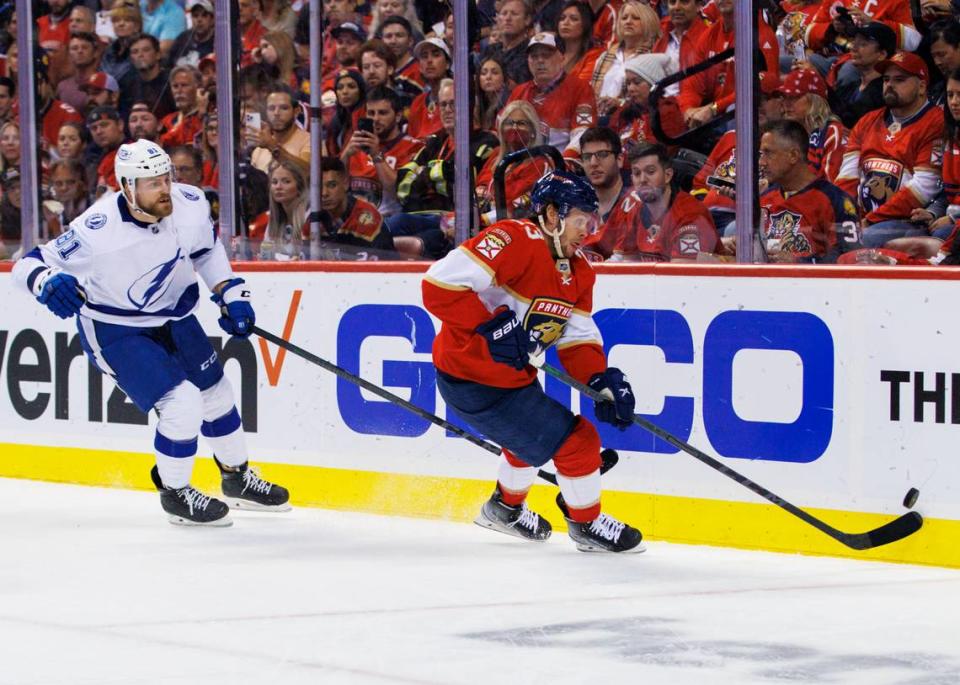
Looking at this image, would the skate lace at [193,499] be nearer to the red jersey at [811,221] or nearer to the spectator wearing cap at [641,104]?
the spectator wearing cap at [641,104]

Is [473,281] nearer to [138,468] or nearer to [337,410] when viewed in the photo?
[337,410]

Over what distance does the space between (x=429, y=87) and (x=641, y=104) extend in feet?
3.04

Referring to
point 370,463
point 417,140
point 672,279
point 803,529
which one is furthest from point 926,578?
point 417,140

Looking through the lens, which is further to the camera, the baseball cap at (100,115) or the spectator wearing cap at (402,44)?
the baseball cap at (100,115)

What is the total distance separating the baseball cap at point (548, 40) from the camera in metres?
6.22

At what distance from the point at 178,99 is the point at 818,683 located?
468 cm

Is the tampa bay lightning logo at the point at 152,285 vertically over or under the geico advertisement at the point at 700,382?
over

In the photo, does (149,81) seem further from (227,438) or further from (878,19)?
(878,19)

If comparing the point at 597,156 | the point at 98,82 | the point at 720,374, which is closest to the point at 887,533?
the point at 720,374

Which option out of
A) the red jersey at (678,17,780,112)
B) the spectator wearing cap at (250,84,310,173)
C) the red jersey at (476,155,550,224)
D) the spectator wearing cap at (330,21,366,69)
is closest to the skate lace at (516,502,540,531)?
the red jersey at (476,155,550,224)

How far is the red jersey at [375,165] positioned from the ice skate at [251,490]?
1.22 meters

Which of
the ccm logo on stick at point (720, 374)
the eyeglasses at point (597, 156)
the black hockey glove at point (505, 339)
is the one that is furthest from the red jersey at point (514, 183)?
the black hockey glove at point (505, 339)

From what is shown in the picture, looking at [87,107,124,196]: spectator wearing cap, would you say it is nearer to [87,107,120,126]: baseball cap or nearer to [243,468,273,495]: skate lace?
[87,107,120,126]: baseball cap

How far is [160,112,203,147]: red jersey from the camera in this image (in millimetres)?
7270
